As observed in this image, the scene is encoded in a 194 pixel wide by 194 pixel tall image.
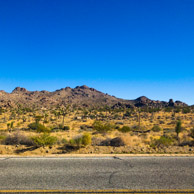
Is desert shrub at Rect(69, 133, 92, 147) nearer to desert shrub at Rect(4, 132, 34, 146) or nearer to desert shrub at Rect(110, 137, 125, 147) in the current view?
desert shrub at Rect(110, 137, 125, 147)

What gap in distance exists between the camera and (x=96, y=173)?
5.88m

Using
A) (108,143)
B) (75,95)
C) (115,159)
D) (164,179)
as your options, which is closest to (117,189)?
(164,179)

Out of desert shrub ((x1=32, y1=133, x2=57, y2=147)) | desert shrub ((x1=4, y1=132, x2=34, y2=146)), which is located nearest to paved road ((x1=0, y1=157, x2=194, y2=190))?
desert shrub ((x1=32, y1=133, x2=57, y2=147))

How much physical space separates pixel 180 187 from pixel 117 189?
6.18 feet

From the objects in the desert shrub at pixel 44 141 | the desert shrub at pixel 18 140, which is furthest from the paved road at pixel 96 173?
the desert shrub at pixel 18 140

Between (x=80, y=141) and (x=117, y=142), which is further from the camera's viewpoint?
(x=117, y=142)

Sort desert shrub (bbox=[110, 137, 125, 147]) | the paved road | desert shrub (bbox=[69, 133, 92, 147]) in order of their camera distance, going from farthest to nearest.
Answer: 1. desert shrub (bbox=[110, 137, 125, 147])
2. desert shrub (bbox=[69, 133, 92, 147])
3. the paved road

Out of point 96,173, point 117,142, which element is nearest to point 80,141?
point 117,142

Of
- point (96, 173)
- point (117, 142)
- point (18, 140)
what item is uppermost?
point (18, 140)

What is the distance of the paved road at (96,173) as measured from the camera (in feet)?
16.4

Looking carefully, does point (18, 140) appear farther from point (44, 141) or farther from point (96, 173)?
point (96, 173)

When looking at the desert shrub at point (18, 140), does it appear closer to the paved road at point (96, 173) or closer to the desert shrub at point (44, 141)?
the desert shrub at point (44, 141)

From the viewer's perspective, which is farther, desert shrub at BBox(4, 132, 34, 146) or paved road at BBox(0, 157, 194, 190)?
desert shrub at BBox(4, 132, 34, 146)

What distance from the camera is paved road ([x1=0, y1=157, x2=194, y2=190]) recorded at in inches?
197
